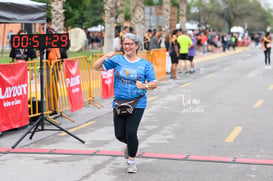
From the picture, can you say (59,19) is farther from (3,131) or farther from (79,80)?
(3,131)

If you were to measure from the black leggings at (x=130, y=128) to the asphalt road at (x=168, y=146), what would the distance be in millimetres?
370

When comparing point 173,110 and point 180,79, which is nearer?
point 173,110

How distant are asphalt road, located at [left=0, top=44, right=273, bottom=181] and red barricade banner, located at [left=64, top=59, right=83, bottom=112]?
37cm

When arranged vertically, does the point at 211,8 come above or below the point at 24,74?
above

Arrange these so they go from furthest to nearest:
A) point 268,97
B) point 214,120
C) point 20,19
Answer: point 268,97 → point 20,19 → point 214,120

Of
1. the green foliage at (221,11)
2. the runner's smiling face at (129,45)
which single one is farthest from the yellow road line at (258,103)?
the green foliage at (221,11)

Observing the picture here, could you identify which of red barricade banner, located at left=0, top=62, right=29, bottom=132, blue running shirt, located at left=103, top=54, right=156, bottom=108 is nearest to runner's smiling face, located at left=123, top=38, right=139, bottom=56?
blue running shirt, located at left=103, top=54, right=156, bottom=108

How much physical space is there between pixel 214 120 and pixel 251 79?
9.93 metres

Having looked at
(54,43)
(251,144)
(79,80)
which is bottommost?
(251,144)

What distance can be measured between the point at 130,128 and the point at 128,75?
0.66m

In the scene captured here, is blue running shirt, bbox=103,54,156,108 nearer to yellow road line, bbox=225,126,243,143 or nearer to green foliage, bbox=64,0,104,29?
yellow road line, bbox=225,126,243,143

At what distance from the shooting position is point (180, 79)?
70.1ft

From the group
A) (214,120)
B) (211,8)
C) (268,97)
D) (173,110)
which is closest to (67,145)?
(214,120)

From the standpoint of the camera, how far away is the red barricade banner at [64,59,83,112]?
456 inches
